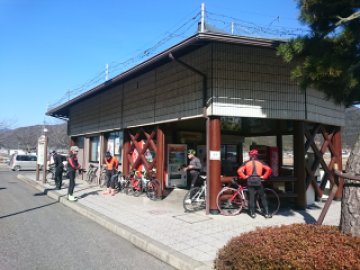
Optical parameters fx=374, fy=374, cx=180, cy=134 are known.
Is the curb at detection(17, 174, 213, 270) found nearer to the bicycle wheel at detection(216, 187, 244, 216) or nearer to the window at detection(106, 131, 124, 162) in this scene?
the bicycle wheel at detection(216, 187, 244, 216)

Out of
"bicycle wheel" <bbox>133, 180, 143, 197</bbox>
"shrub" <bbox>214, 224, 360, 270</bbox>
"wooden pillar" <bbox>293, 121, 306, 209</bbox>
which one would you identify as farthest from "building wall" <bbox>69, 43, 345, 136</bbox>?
"shrub" <bbox>214, 224, 360, 270</bbox>

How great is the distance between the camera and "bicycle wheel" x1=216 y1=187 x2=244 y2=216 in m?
9.86

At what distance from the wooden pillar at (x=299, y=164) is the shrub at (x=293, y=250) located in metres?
6.07

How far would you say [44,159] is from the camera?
64.6ft

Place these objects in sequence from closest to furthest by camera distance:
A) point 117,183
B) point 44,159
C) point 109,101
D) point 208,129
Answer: point 208,129, point 117,183, point 109,101, point 44,159

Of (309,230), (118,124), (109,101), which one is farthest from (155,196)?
(309,230)

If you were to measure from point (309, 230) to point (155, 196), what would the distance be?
8263 mm

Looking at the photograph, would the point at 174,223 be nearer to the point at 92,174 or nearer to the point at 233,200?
the point at 233,200

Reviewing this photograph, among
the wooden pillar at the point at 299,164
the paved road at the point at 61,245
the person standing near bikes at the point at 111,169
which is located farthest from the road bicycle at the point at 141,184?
the wooden pillar at the point at 299,164

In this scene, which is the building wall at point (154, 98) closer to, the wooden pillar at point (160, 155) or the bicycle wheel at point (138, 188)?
the wooden pillar at point (160, 155)

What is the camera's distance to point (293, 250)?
4254mm

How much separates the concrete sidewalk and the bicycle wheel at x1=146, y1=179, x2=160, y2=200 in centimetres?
25

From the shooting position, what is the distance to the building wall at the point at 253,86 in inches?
402

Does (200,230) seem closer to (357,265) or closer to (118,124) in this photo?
(357,265)
